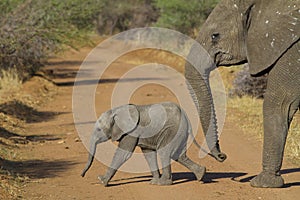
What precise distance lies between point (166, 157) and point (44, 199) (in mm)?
1664

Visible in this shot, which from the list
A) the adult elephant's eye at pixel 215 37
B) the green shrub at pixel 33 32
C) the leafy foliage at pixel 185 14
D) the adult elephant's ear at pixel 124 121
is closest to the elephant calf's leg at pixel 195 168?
the adult elephant's ear at pixel 124 121

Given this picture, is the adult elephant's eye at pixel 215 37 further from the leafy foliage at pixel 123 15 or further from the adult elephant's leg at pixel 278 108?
the leafy foliage at pixel 123 15

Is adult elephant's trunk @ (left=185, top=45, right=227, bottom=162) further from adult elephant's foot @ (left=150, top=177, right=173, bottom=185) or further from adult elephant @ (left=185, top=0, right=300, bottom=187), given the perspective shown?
adult elephant's foot @ (left=150, top=177, right=173, bottom=185)

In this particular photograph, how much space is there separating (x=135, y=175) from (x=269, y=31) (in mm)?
2932

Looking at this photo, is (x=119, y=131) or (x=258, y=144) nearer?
(x=119, y=131)

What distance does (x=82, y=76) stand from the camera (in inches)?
1254

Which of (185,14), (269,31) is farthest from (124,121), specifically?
(185,14)

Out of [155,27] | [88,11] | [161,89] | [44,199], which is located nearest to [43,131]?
[44,199]

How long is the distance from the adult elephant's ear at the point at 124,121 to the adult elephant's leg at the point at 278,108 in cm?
163

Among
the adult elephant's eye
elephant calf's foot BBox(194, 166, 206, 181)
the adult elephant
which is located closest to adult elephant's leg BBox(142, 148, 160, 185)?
elephant calf's foot BBox(194, 166, 206, 181)

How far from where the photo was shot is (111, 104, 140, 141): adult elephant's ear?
978cm

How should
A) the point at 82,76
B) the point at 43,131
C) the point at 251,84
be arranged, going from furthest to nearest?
1. the point at 82,76
2. the point at 251,84
3. the point at 43,131

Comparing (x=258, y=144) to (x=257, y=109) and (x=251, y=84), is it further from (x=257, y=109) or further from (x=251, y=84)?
(x=251, y=84)

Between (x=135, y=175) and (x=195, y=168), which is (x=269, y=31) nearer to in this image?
(x=195, y=168)
